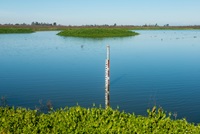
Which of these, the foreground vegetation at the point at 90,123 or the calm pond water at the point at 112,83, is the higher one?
the foreground vegetation at the point at 90,123

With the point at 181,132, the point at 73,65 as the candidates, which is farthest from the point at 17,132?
the point at 73,65

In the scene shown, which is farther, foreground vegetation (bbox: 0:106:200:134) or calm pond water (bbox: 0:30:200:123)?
calm pond water (bbox: 0:30:200:123)

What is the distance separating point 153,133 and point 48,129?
3.19 meters

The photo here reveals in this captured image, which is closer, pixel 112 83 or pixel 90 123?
pixel 90 123

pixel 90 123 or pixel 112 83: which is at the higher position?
pixel 90 123

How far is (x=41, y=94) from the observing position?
69.9 feet

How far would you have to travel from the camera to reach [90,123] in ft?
30.1

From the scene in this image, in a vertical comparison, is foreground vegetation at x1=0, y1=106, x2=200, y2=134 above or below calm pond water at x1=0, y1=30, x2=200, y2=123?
above

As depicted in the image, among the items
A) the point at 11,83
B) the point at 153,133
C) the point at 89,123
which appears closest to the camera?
the point at 153,133

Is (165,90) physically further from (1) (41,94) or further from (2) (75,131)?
(2) (75,131)

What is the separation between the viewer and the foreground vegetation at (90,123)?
342 inches

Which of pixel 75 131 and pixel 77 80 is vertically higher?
pixel 75 131

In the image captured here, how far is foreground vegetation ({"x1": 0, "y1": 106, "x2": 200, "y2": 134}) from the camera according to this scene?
868 centimetres

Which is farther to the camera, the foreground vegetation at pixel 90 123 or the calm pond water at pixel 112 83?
the calm pond water at pixel 112 83
